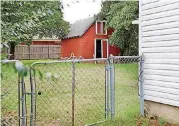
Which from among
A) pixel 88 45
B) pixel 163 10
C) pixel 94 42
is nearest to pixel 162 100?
pixel 163 10

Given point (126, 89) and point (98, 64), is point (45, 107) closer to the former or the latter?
point (126, 89)

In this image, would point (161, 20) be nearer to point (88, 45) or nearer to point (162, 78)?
point (162, 78)

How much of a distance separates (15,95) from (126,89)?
313 cm

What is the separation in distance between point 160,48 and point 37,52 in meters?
20.4

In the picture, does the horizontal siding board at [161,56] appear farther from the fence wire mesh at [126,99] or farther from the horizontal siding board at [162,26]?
the horizontal siding board at [162,26]

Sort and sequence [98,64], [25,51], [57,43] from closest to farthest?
[98,64] → [25,51] → [57,43]

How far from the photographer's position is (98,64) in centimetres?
1453

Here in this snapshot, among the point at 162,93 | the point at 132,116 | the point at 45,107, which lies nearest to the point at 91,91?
the point at 45,107

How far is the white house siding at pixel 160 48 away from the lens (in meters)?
4.09

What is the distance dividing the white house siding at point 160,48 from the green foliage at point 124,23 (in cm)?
966

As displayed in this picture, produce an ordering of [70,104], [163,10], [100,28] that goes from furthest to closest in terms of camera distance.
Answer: [100,28] → [70,104] → [163,10]

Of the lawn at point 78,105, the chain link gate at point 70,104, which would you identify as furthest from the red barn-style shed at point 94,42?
the chain link gate at point 70,104

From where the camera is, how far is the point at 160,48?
A: 435cm

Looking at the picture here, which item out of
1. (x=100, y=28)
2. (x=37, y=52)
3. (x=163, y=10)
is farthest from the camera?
(x=37, y=52)
